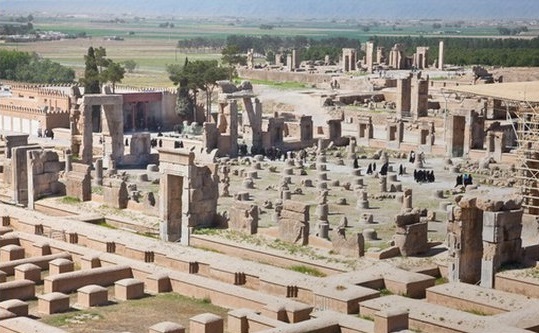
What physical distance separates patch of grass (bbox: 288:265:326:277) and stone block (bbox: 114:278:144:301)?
4.49 metres

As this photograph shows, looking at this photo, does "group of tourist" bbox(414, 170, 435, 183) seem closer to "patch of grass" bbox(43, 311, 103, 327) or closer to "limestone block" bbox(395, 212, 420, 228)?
"limestone block" bbox(395, 212, 420, 228)

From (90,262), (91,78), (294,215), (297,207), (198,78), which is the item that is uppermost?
(198,78)

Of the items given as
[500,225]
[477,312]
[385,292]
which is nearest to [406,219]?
[500,225]

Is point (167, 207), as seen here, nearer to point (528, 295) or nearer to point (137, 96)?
point (528, 295)

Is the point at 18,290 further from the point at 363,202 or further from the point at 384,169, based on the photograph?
the point at 384,169

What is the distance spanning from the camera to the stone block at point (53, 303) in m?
23.5

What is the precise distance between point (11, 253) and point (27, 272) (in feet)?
8.21

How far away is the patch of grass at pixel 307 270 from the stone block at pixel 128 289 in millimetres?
4494

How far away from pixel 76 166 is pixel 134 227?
5.60 m

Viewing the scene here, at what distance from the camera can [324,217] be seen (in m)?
33.3

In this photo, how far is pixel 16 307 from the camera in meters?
22.8

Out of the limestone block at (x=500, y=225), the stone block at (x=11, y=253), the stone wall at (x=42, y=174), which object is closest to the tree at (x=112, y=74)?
the stone wall at (x=42, y=174)

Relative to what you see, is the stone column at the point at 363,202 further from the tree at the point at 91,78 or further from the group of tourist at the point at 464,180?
the tree at the point at 91,78

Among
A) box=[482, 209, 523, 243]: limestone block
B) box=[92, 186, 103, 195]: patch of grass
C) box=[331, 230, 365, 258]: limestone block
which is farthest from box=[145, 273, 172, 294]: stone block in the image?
box=[92, 186, 103, 195]: patch of grass
